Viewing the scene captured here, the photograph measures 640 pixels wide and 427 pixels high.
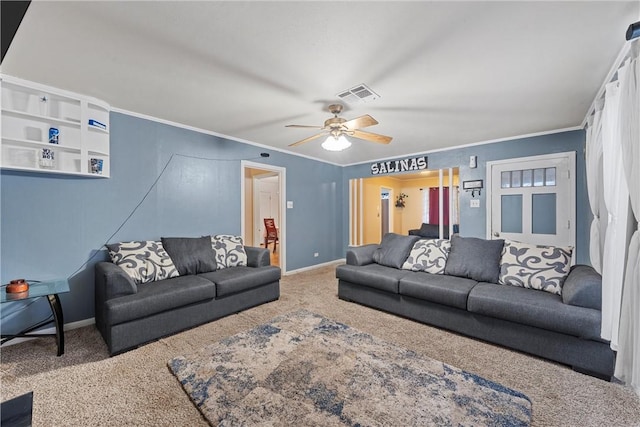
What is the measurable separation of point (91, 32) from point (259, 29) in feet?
3.79

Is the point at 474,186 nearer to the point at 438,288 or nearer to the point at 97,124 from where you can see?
the point at 438,288

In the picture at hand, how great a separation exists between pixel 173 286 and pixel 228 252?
3.26ft

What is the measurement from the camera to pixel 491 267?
294cm

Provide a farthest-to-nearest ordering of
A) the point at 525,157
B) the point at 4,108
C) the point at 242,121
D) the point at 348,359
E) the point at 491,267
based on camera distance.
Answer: the point at 525,157, the point at 242,121, the point at 491,267, the point at 4,108, the point at 348,359

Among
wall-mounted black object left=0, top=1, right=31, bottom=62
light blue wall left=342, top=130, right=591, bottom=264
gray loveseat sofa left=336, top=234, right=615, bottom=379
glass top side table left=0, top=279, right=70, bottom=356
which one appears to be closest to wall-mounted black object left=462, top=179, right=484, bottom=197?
light blue wall left=342, top=130, right=591, bottom=264

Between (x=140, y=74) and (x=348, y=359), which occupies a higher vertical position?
(x=140, y=74)

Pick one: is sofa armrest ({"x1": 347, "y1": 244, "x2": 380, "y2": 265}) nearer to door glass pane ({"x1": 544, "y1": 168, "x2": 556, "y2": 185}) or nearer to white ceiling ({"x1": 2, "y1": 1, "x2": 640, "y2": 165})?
white ceiling ({"x1": 2, "y1": 1, "x2": 640, "y2": 165})

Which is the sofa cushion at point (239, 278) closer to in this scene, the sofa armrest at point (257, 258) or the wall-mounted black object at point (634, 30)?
the sofa armrest at point (257, 258)

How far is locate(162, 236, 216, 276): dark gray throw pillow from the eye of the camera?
10.6 feet

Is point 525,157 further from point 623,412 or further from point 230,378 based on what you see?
point 230,378

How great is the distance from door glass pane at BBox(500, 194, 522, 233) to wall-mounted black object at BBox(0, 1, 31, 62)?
210 inches

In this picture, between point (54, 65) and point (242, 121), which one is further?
A: point (242, 121)

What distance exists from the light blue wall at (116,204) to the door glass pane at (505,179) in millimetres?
3813

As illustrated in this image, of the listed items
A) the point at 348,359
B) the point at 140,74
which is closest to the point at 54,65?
the point at 140,74
